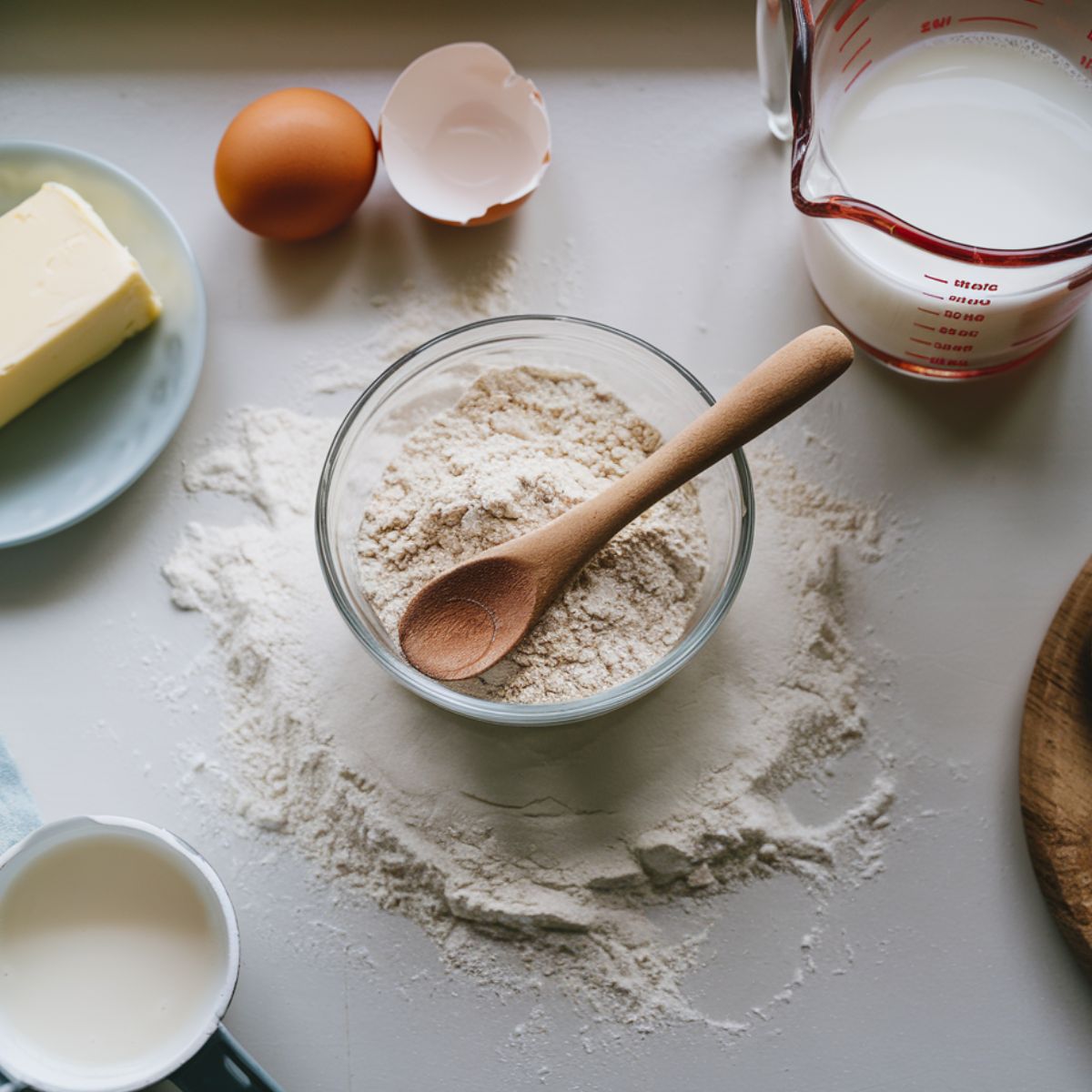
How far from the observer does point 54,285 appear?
124cm

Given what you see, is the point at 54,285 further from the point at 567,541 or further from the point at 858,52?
the point at 858,52

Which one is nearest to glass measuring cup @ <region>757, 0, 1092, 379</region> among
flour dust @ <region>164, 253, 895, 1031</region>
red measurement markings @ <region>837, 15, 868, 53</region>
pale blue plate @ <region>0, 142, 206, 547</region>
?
red measurement markings @ <region>837, 15, 868, 53</region>

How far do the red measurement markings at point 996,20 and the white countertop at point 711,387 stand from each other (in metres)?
0.25

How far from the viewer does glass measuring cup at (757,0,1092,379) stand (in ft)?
3.57

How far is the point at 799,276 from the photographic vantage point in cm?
134

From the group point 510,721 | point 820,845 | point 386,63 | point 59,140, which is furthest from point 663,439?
point 59,140

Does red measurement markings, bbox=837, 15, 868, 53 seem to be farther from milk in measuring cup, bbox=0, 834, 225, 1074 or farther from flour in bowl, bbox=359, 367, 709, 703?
milk in measuring cup, bbox=0, 834, 225, 1074

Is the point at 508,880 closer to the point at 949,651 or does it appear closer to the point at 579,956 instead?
the point at 579,956

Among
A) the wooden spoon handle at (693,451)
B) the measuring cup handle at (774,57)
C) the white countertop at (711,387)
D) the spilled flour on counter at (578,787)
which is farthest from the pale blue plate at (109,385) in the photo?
the measuring cup handle at (774,57)

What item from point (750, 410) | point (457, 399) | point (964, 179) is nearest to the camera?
point (750, 410)

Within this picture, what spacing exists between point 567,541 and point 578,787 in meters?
0.31

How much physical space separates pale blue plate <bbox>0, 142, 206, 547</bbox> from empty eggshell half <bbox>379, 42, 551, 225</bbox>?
0.29 m

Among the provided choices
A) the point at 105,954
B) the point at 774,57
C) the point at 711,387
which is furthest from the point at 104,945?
the point at 774,57

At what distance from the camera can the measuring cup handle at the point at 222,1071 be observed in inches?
43.5
